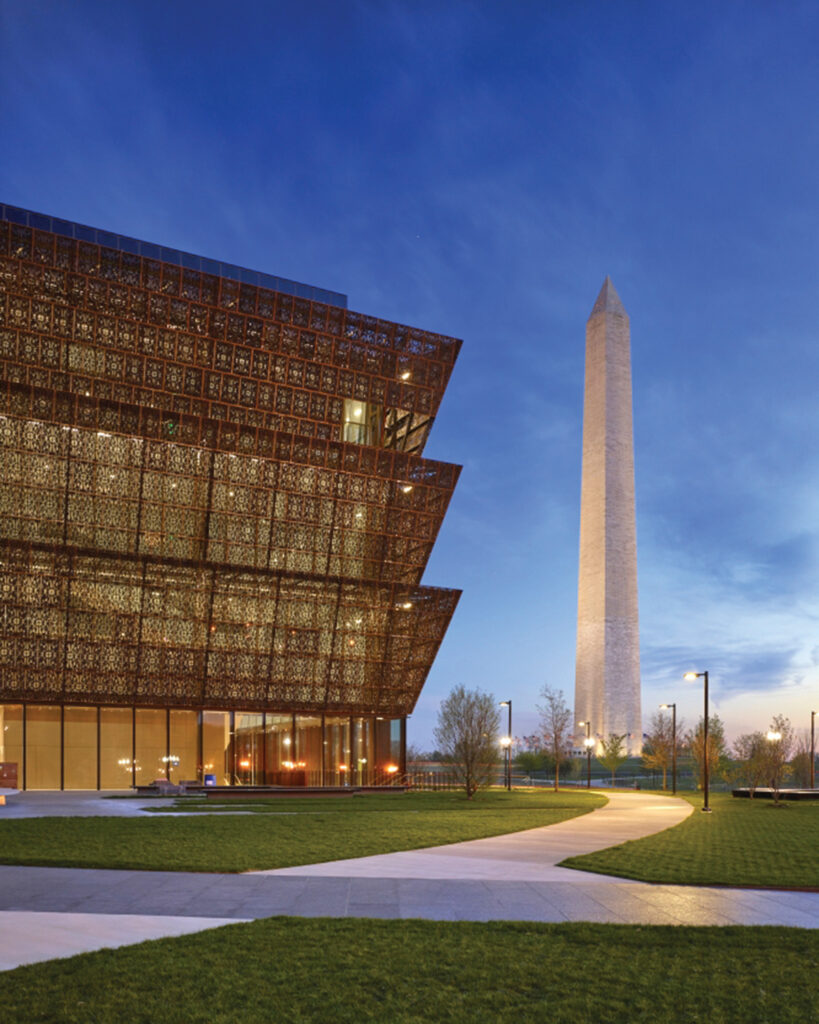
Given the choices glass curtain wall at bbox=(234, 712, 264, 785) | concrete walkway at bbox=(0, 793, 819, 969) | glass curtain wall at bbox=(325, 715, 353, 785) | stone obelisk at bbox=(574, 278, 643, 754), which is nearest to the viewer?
concrete walkway at bbox=(0, 793, 819, 969)

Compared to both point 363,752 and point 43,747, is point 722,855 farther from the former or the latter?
point 363,752

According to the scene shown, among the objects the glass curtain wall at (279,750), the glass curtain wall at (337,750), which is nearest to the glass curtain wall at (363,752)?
the glass curtain wall at (337,750)

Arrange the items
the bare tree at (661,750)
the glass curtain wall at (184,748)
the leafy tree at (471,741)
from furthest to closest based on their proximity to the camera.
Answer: the bare tree at (661,750) → the glass curtain wall at (184,748) → the leafy tree at (471,741)

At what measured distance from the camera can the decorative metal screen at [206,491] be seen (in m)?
47.2

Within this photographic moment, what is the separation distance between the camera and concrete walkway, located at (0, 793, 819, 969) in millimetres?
11367

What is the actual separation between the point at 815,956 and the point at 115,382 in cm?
4505

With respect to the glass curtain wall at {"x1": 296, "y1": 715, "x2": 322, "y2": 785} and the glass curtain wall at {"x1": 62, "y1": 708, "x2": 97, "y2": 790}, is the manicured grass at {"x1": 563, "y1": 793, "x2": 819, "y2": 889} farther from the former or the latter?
the glass curtain wall at {"x1": 62, "y1": 708, "x2": 97, "y2": 790}

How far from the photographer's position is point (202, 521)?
51.2 meters

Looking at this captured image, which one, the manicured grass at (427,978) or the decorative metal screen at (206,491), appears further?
the decorative metal screen at (206,491)

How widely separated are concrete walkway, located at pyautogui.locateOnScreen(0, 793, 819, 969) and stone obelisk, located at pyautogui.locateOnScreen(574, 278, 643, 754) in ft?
185

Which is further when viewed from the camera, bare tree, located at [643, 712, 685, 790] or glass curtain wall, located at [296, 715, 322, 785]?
bare tree, located at [643, 712, 685, 790]

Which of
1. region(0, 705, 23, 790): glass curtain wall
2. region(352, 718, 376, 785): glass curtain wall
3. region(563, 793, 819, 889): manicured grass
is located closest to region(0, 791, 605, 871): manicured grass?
region(563, 793, 819, 889): manicured grass

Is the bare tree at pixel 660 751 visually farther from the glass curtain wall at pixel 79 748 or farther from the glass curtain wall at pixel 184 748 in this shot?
the glass curtain wall at pixel 79 748

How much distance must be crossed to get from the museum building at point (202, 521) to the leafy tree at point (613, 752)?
56.0 feet
